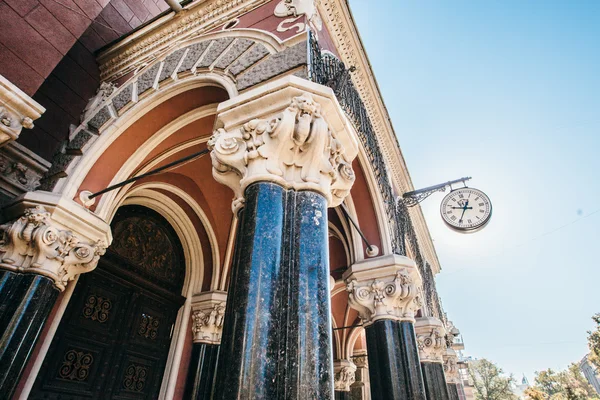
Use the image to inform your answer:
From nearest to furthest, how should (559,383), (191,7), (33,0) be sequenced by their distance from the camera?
(33,0), (191,7), (559,383)

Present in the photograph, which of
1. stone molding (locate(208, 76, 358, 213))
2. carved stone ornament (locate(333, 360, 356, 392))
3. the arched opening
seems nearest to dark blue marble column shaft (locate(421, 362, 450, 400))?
carved stone ornament (locate(333, 360, 356, 392))

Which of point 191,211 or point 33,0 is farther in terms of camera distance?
point 191,211

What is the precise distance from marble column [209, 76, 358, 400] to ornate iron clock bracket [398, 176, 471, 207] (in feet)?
14.5

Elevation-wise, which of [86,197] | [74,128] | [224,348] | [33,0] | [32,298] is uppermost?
[33,0]

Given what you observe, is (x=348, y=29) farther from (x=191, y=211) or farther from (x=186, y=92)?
(x=191, y=211)

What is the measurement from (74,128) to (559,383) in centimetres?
5582

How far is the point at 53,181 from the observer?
3.79m

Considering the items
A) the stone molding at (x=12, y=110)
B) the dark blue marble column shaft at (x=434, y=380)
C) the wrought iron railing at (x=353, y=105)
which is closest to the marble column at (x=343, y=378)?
the dark blue marble column shaft at (x=434, y=380)

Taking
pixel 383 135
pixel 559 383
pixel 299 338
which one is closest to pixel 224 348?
pixel 299 338

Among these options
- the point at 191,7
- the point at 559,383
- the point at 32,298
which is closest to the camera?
the point at 32,298

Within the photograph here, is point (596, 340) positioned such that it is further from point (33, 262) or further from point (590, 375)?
point (590, 375)

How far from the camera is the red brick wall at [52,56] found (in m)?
3.42

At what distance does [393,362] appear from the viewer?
12.5 feet

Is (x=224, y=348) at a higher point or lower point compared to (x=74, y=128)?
lower
